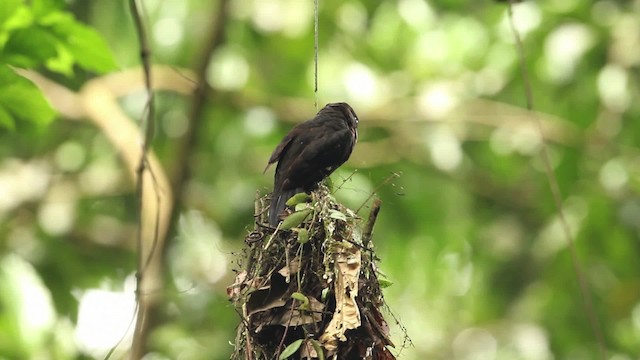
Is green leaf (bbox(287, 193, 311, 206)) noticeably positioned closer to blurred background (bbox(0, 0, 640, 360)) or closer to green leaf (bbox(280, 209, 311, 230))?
green leaf (bbox(280, 209, 311, 230))

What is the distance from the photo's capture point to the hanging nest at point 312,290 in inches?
91.5

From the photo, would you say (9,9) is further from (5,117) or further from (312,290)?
(312,290)

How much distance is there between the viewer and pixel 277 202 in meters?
2.83

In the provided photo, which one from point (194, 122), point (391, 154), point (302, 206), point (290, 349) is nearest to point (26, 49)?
point (302, 206)

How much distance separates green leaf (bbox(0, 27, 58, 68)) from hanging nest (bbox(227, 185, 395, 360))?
813 millimetres

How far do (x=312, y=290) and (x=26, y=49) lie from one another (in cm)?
109

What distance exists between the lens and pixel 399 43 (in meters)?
6.23

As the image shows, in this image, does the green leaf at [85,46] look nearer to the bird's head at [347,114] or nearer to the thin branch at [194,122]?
the bird's head at [347,114]

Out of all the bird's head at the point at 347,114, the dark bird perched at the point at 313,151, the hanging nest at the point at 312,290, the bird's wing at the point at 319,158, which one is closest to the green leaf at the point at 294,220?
the hanging nest at the point at 312,290

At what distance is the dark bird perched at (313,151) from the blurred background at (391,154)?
5.98 ft

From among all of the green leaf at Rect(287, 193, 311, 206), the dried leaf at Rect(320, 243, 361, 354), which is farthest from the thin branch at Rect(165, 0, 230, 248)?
the dried leaf at Rect(320, 243, 361, 354)

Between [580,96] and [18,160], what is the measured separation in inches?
136

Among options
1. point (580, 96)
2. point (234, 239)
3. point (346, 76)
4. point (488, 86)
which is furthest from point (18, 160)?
point (580, 96)

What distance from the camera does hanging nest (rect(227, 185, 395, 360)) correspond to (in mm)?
2324
